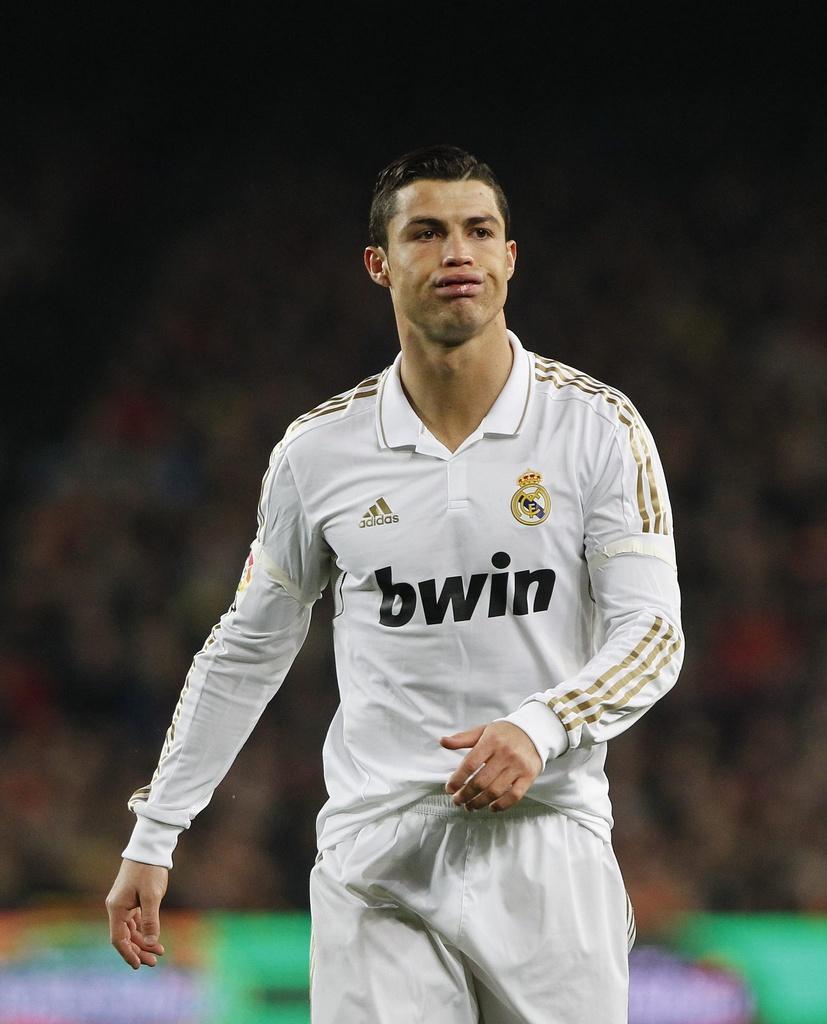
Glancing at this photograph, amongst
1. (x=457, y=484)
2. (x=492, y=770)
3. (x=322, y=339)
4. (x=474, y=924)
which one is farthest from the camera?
(x=322, y=339)

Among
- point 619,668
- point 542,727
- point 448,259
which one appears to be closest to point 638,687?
point 619,668

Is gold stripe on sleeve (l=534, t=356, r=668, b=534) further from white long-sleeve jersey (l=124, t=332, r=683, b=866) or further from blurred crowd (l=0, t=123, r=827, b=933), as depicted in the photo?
blurred crowd (l=0, t=123, r=827, b=933)

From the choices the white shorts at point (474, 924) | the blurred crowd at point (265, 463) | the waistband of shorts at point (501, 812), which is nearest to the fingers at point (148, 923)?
the white shorts at point (474, 924)

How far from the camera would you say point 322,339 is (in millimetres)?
8422

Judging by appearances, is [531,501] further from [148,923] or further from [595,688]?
[148,923]

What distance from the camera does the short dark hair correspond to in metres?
2.69

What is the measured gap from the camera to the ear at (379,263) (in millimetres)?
2828

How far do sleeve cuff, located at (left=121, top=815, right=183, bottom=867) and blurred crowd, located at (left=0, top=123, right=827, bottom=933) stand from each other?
10.3 feet

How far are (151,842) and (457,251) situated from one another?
1.17 metres

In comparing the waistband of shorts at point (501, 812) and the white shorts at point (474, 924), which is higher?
the waistband of shorts at point (501, 812)

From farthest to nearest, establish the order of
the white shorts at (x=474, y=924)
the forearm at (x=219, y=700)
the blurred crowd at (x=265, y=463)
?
1. the blurred crowd at (x=265, y=463)
2. the forearm at (x=219, y=700)
3. the white shorts at (x=474, y=924)

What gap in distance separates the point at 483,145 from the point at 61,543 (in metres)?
3.60

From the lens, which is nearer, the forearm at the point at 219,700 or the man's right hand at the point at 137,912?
the man's right hand at the point at 137,912

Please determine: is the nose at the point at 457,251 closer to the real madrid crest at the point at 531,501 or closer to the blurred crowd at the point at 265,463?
→ the real madrid crest at the point at 531,501
